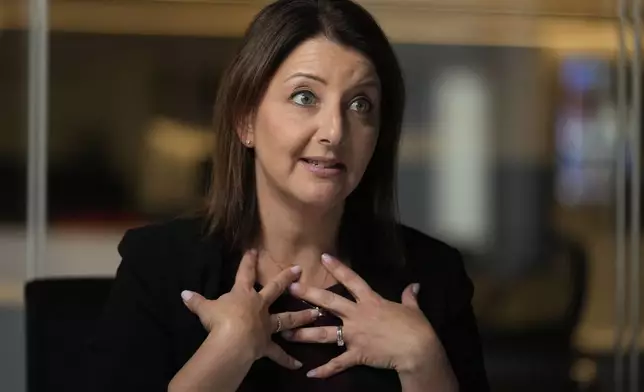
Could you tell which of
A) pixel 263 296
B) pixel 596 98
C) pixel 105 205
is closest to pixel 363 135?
pixel 263 296

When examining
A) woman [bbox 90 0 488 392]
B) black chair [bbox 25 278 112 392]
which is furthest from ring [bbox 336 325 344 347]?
black chair [bbox 25 278 112 392]

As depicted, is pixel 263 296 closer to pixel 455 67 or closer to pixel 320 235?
pixel 320 235

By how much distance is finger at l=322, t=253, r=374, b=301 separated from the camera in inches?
40.6

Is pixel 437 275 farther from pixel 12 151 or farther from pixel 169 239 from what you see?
pixel 12 151

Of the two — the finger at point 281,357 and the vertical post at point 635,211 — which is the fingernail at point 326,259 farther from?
the vertical post at point 635,211

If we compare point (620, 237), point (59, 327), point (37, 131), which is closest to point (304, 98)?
point (59, 327)

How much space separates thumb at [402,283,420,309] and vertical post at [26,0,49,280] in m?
0.96

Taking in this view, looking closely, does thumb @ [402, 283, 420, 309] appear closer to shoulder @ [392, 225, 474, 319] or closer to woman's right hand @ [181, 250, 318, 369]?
shoulder @ [392, 225, 474, 319]

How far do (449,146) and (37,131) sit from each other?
889 mm

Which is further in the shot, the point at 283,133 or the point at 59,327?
the point at 59,327

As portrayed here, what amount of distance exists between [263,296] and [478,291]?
3.34ft

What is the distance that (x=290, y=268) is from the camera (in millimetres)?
1035

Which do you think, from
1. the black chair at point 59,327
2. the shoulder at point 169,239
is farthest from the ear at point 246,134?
the black chair at point 59,327

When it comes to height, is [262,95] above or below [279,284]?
above
